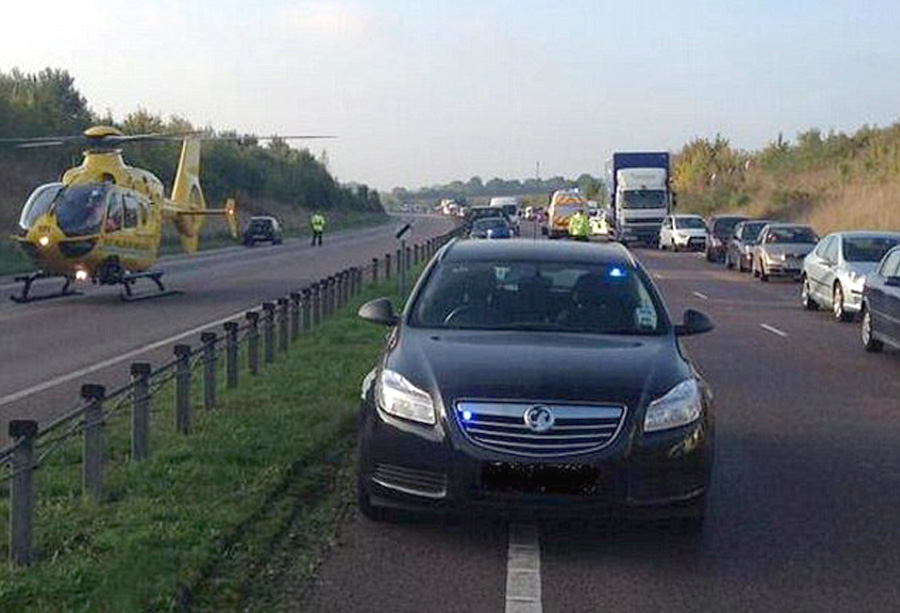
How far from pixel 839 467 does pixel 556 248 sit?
249cm

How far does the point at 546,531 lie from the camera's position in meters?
8.42

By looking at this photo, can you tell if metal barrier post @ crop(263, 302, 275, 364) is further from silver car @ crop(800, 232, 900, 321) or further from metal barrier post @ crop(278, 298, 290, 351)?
silver car @ crop(800, 232, 900, 321)

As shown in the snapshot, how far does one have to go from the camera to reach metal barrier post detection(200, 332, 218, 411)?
40.0 ft

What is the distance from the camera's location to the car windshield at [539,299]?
9422mm

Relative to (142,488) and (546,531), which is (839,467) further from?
(142,488)

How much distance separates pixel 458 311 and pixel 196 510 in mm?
2102

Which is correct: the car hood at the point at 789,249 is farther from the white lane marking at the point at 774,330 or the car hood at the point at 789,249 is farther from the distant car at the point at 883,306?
the distant car at the point at 883,306

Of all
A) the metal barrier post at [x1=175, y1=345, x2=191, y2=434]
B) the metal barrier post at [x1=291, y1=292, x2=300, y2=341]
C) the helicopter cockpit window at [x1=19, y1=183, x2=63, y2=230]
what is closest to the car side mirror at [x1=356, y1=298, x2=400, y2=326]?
the metal barrier post at [x1=175, y1=345, x2=191, y2=434]

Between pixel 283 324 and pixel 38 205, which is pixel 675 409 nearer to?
pixel 283 324

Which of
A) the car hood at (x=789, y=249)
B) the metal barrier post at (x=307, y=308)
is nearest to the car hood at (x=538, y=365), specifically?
the metal barrier post at (x=307, y=308)

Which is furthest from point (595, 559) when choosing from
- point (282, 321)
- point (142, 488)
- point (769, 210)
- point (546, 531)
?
point (769, 210)

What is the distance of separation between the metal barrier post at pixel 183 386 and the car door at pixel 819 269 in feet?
54.0

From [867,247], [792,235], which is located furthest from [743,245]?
[867,247]

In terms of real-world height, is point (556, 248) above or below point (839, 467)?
above
